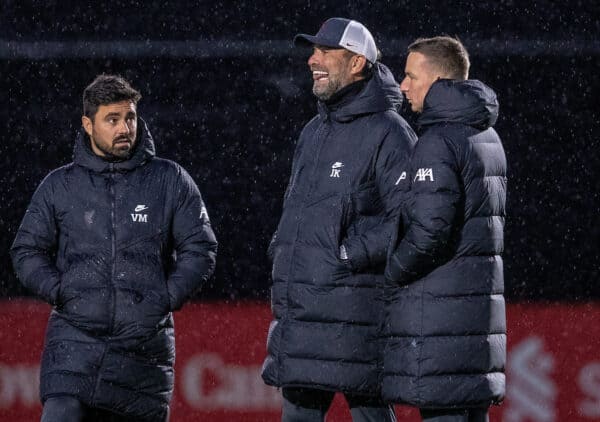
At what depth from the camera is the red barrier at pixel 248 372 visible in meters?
6.86

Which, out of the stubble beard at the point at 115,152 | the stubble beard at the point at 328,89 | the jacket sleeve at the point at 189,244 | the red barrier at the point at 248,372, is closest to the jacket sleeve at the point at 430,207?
the stubble beard at the point at 328,89

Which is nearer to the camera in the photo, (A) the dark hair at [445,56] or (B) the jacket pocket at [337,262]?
(A) the dark hair at [445,56]

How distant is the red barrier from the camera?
22.5ft

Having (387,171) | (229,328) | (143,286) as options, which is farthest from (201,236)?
(229,328)

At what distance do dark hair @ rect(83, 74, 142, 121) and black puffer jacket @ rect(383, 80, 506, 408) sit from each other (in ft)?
3.91

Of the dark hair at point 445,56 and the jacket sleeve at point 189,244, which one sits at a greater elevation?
the dark hair at point 445,56

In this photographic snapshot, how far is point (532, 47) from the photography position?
7449 mm

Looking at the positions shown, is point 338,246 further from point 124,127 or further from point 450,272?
point 124,127

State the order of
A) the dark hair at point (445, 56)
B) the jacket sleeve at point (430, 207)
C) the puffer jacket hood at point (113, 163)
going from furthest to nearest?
the puffer jacket hood at point (113, 163) → the dark hair at point (445, 56) → the jacket sleeve at point (430, 207)

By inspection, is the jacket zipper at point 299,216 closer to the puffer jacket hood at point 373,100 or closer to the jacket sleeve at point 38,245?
the puffer jacket hood at point 373,100

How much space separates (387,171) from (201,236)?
0.76 m

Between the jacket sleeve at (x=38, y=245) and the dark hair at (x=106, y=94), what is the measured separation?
0.31 m

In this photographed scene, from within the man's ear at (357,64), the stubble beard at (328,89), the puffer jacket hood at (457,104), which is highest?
the man's ear at (357,64)

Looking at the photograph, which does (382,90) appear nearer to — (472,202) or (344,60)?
(344,60)
